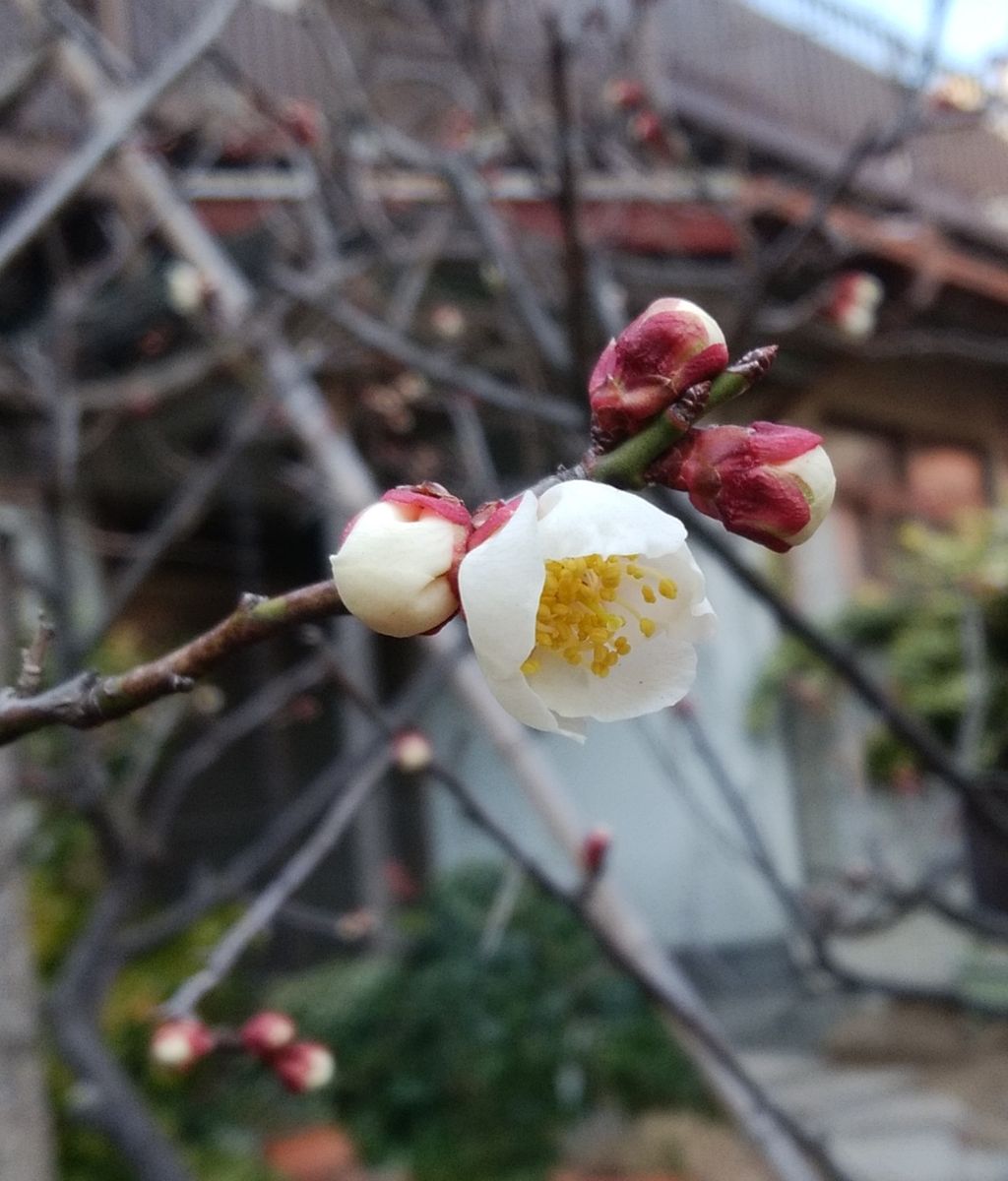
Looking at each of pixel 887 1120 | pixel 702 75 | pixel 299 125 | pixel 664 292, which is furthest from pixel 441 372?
pixel 702 75

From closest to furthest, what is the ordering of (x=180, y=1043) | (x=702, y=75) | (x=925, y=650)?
(x=180, y=1043), (x=925, y=650), (x=702, y=75)

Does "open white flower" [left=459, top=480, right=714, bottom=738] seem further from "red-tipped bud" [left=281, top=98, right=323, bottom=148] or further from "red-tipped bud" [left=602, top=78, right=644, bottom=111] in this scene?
"red-tipped bud" [left=602, top=78, right=644, bottom=111]

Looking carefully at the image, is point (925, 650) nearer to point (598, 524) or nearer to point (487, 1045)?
point (487, 1045)

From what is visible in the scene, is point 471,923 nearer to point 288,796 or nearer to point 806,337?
point 288,796

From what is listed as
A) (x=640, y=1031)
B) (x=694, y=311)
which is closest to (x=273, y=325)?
(x=694, y=311)

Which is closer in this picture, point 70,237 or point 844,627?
point 70,237

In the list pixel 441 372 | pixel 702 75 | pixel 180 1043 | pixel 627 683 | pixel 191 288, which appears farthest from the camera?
pixel 702 75
